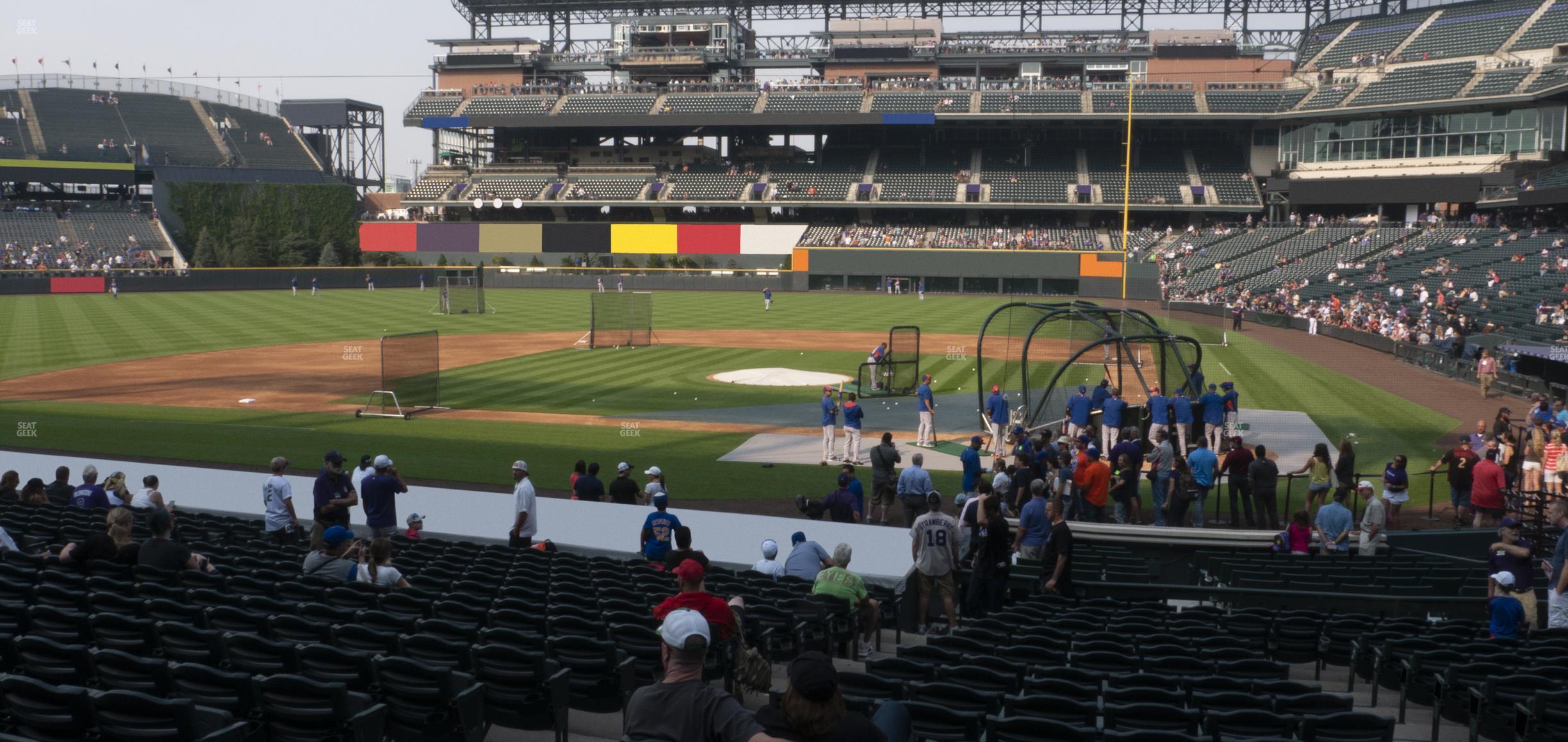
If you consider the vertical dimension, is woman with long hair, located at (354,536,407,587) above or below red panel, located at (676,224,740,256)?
below

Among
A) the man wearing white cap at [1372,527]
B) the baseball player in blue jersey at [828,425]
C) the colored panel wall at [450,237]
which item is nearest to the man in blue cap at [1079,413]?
the baseball player in blue jersey at [828,425]

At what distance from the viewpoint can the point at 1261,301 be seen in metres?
58.7

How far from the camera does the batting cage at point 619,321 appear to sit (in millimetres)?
45406

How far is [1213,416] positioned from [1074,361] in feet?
9.62

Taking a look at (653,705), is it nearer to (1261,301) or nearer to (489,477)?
(489,477)

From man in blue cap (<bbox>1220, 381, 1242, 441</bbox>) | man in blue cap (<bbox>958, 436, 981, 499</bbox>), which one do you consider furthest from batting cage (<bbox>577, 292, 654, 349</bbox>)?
man in blue cap (<bbox>958, 436, 981, 499</bbox>)

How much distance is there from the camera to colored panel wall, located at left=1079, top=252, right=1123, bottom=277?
78250mm

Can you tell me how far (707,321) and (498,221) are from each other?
45.7 meters

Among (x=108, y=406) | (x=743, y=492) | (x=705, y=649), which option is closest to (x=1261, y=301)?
(x=743, y=492)

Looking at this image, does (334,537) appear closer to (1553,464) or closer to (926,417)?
(926,417)

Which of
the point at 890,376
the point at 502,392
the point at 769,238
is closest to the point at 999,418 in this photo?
the point at 890,376

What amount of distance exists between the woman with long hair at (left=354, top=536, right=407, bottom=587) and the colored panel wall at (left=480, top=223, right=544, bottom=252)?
86.7 metres

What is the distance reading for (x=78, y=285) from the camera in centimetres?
6981

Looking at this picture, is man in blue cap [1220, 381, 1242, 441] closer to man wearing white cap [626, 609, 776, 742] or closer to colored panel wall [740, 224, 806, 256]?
man wearing white cap [626, 609, 776, 742]
